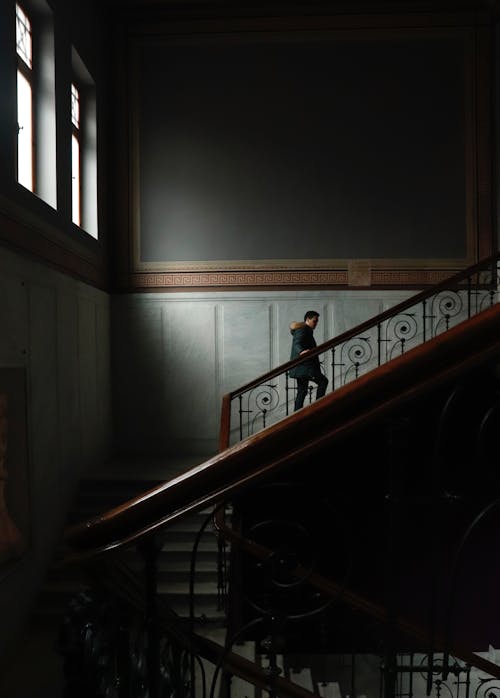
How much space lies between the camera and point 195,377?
8734 mm

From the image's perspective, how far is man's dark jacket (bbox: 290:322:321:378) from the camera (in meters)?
6.74

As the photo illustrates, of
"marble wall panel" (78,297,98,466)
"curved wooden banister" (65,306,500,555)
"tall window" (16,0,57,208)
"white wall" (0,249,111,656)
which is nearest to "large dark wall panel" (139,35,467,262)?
"marble wall panel" (78,297,98,466)

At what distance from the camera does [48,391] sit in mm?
6039

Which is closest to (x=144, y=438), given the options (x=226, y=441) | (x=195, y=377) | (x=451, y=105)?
(x=195, y=377)

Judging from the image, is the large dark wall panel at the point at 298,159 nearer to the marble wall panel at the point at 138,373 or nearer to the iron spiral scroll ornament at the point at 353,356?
the marble wall panel at the point at 138,373

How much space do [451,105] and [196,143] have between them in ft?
12.6

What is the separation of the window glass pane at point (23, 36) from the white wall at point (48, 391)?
228 centimetres

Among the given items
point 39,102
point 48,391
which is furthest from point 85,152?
point 48,391

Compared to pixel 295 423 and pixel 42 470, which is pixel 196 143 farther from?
pixel 295 423

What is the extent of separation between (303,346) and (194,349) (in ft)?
7.72

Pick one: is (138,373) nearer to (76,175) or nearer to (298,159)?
(76,175)

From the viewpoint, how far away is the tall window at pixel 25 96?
6.00 meters

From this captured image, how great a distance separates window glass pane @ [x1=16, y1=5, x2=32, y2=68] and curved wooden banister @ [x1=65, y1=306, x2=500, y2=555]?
6.37 metres

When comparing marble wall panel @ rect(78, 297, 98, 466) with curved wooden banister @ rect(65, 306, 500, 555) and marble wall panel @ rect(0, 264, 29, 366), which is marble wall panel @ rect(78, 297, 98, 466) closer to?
marble wall panel @ rect(0, 264, 29, 366)
